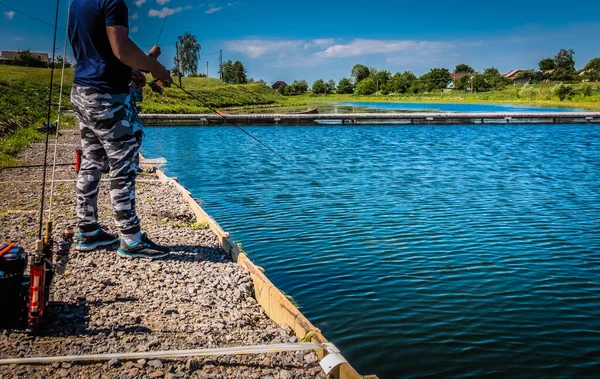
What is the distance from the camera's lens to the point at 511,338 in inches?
210

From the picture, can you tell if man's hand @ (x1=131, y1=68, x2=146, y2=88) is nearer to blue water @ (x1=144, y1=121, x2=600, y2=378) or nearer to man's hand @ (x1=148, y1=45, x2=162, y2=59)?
man's hand @ (x1=148, y1=45, x2=162, y2=59)

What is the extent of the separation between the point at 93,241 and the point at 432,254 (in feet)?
14.7

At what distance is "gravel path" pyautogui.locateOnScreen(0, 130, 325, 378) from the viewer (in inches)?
150

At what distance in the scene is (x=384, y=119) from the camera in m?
44.5

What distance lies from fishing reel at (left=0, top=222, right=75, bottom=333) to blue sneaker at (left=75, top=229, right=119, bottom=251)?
177cm

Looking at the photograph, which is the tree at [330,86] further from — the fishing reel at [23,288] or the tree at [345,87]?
the fishing reel at [23,288]

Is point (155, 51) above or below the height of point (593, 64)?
below

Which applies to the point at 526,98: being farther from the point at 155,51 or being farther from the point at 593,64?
the point at 155,51

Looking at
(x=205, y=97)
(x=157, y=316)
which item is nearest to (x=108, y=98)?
(x=157, y=316)

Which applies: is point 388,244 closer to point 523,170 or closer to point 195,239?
point 195,239

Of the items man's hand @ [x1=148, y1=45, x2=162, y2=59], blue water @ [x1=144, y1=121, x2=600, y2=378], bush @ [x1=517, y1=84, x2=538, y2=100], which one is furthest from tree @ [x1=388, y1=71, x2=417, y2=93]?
man's hand @ [x1=148, y1=45, x2=162, y2=59]

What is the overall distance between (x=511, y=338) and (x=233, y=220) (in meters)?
A: 6.00

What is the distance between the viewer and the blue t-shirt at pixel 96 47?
5051 mm

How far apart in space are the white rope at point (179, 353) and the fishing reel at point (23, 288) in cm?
41
